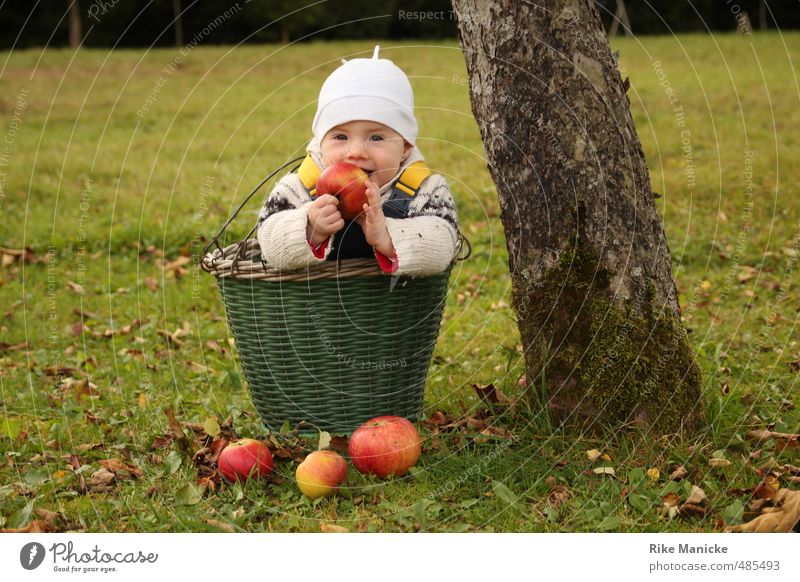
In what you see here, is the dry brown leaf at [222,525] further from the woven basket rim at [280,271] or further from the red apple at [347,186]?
the red apple at [347,186]

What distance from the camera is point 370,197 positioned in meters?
2.90

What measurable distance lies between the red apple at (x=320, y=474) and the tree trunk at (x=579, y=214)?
0.83 m

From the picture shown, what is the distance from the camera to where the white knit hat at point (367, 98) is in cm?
307

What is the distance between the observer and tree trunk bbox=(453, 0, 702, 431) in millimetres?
2807

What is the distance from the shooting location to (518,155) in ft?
9.55

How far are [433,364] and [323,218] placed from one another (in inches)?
59.3

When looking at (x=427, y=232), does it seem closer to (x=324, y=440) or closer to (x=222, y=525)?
(x=324, y=440)

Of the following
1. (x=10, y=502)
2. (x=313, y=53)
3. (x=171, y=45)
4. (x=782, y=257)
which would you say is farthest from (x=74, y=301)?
(x=171, y=45)

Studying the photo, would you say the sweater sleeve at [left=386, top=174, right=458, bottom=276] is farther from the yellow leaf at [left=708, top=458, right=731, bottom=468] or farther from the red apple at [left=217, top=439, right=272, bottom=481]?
the yellow leaf at [left=708, top=458, right=731, bottom=468]

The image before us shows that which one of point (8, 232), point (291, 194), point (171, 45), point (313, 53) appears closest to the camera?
point (291, 194)

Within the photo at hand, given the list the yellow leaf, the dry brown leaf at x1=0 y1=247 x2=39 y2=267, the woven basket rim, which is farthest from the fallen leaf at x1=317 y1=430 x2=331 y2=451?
the dry brown leaf at x1=0 y1=247 x2=39 y2=267

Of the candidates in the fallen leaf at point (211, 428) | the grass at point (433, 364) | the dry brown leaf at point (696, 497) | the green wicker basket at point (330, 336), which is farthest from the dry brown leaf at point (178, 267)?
the dry brown leaf at point (696, 497)
